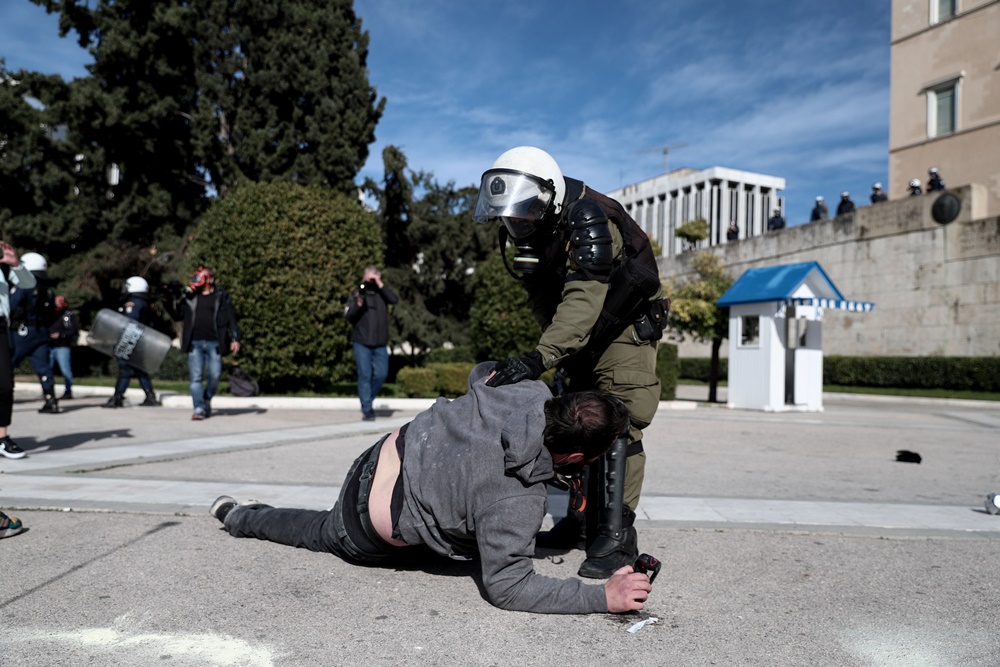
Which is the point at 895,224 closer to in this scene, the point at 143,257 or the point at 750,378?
the point at 750,378

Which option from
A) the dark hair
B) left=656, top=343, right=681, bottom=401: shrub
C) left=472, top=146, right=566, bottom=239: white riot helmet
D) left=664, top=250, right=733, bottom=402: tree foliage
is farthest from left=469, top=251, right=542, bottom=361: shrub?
the dark hair

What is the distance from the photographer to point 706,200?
378 feet

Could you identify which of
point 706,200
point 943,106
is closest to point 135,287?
point 943,106

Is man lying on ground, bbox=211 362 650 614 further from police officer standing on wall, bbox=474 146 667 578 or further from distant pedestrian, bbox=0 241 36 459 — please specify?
distant pedestrian, bbox=0 241 36 459

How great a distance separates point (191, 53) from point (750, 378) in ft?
71.3

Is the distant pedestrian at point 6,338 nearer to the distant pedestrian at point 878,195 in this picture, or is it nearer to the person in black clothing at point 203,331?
the person in black clothing at point 203,331

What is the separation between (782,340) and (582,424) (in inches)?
495

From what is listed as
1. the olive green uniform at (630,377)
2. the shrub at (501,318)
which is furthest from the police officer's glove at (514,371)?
the shrub at (501,318)

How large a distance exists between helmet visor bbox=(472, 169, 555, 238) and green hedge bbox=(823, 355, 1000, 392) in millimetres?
21808

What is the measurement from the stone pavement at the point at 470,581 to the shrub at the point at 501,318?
10170mm

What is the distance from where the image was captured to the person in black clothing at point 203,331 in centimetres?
909

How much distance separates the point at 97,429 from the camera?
776cm

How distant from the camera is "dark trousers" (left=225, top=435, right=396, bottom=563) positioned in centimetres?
276

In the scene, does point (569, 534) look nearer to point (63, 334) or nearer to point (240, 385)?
point (240, 385)
